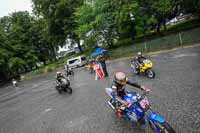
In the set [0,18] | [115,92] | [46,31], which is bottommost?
[115,92]

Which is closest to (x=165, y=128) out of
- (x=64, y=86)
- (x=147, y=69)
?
(x=147, y=69)

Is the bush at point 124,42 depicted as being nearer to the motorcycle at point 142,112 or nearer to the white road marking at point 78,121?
the white road marking at point 78,121

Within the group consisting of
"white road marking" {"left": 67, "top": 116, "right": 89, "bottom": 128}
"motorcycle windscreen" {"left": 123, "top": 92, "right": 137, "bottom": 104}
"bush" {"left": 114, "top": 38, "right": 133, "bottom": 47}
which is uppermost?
"motorcycle windscreen" {"left": 123, "top": 92, "right": 137, "bottom": 104}

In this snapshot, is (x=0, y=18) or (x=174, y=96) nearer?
(x=174, y=96)

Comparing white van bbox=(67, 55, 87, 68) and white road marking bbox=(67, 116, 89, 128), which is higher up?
white road marking bbox=(67, 116, 89, 128)

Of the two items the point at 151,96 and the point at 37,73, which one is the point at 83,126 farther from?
the point at 37,73

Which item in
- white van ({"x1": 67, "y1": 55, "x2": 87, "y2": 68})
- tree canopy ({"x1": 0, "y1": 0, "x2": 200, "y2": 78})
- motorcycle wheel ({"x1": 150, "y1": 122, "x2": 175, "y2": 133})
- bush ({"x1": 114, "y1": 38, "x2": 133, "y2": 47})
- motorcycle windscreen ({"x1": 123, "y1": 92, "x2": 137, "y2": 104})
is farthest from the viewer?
bush ({"x1": 114, "y1": 38, "x2": 133, "y2": 47})

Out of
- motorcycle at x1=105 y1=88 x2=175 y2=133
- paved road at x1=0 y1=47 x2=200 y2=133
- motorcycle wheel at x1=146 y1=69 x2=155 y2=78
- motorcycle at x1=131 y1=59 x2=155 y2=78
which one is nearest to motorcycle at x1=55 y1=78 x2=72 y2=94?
paved road at x1=0 y1=47 x2=200 y2=133

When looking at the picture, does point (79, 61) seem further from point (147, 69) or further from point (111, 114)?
point (111, 114)

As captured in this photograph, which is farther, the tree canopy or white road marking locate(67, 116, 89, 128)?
the tree canopy

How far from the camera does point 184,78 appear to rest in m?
11.5

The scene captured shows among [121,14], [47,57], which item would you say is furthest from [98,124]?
[47,57]

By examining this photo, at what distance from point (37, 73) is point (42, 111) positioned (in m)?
38.3

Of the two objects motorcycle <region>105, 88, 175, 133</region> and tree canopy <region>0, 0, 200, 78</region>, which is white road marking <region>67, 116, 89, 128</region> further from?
tree canopy <region>0, 0, 200, 78</region>
